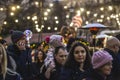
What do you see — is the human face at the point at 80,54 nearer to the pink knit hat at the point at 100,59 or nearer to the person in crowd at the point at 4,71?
the pink knit hat at the point at 100,59

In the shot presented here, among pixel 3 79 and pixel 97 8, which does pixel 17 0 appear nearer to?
pixel 97 8

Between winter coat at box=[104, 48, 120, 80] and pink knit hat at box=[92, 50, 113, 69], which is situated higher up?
pink knit hat at box=[92, 50, 113, 69]

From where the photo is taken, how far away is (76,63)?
912 cm

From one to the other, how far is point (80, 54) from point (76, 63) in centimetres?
17

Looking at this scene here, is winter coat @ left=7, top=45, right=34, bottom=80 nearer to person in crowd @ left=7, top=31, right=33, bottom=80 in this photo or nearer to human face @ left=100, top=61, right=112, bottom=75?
person in crowd @ left=7, top=31, right=33, bottom=80

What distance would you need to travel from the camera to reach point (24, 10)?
4300 cm

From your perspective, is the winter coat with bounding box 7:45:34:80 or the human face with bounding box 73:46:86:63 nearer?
the human face with bounding box 73:46:86:63

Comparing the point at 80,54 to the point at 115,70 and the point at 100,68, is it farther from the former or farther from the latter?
the point at 100,68

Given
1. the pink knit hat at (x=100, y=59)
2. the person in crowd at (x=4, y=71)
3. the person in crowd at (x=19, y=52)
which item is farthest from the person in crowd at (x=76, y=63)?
the person in crowd at (x=19, y=52)

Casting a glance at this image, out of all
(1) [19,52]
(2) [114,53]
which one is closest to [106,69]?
(2) [114,53]

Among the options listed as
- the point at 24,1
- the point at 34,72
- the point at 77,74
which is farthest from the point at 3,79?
the point at 24,1

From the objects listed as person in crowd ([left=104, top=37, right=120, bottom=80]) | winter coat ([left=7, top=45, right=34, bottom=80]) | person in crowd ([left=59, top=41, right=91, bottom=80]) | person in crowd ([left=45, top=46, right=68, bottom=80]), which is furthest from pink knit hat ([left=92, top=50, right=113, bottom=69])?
winter coat ([left=7, top=45, right=34, bottom=80])

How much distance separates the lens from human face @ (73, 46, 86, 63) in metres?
9.13

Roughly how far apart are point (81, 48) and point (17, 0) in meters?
32.1
